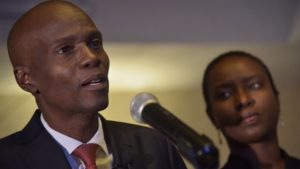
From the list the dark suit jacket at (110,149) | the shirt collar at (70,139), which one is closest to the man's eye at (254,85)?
the dark suit jacket at (110,149)

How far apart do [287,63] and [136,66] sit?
77cm

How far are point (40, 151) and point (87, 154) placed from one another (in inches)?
4.1

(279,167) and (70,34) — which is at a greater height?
(70,34)

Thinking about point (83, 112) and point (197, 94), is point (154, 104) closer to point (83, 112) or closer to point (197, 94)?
point (83, 112)

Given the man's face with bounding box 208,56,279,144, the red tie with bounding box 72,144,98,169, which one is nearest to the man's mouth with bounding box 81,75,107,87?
the red tie with bounding box 72,144,98,169

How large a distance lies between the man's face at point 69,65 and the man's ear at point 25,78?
0.02 m

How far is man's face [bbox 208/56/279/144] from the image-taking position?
1252mm

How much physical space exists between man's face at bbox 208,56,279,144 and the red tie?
16.3 inches

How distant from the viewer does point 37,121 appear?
109 centimetres

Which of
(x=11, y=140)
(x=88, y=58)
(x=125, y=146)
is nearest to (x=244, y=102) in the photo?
(x=125, y=146)

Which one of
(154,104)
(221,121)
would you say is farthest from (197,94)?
(154,104)

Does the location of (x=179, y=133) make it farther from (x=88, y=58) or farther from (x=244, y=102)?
(x=244, y=102)

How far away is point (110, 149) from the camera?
104 centimetres

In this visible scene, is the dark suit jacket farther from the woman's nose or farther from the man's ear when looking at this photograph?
the woman's nose
